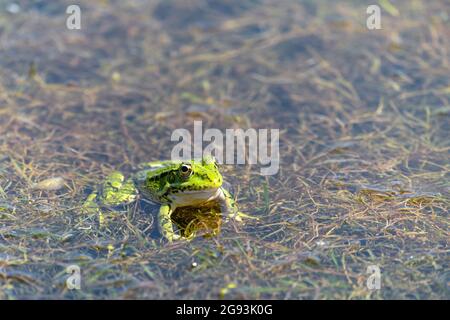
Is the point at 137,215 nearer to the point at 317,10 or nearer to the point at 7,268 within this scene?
the point at 7,268

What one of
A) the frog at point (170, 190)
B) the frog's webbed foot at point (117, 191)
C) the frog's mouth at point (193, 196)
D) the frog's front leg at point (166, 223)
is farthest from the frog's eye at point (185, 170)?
the frog's webbed foot at point (117, 191)

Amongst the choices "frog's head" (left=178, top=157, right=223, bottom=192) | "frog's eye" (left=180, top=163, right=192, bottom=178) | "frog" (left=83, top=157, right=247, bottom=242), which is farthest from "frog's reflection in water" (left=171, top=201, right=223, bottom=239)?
"frog's eye" (left=180, top=163, right=192, bottom=178)

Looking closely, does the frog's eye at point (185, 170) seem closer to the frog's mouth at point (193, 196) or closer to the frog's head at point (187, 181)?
the frog's head at point (187, 181)

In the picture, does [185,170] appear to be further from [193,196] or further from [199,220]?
[199,220]

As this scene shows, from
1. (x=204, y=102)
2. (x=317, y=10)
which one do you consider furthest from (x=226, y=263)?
(x=317, y=10)

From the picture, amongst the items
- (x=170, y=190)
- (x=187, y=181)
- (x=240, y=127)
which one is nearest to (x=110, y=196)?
(x=170, y=190)
